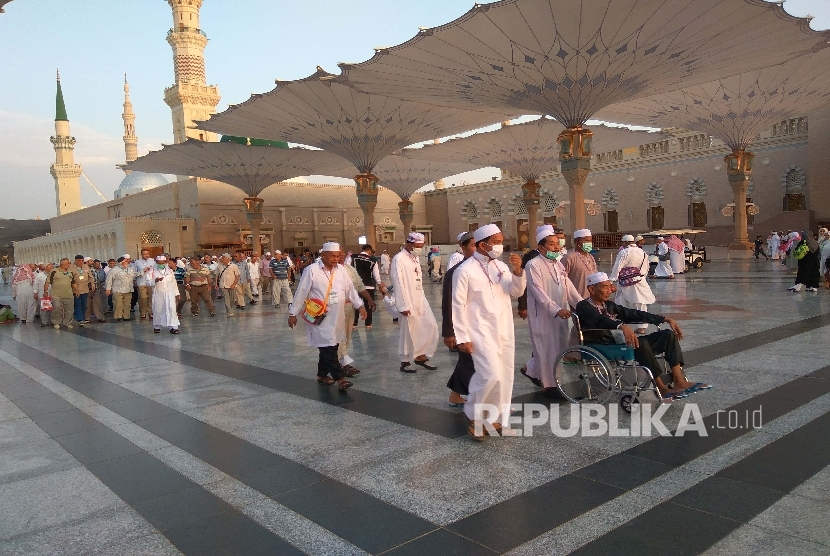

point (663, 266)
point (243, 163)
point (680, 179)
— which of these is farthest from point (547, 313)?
point (680, 179)

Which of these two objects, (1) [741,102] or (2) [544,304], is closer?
(2) [544,304]

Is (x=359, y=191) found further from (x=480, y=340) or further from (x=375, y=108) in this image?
(x=480, y=340)

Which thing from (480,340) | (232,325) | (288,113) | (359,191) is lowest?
(232,325)

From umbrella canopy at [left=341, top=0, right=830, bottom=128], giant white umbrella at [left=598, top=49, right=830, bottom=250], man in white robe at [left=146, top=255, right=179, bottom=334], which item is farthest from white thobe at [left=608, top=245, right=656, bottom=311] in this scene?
giant white umbrella at [left=598, top=49, right=830, bottom=250]

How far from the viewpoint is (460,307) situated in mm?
3783

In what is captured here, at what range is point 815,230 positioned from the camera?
26.3 m

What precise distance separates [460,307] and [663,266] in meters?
15.3

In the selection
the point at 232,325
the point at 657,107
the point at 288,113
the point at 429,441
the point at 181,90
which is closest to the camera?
the point at 429,441

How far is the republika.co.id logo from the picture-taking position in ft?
12.0

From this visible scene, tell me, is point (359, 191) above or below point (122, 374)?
above

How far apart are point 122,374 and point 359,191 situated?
739 inches

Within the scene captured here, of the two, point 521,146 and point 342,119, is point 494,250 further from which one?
point 521,146

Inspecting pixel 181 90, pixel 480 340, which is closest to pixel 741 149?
pixel 480 340

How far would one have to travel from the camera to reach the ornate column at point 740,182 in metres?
24.8
